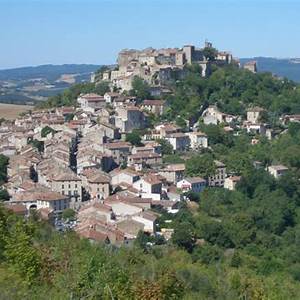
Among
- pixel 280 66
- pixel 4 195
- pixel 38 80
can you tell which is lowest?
pixel 38 80

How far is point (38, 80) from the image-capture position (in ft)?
394

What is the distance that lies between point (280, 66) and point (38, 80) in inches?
1580

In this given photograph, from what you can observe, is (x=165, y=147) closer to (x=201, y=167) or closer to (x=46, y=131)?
(x=201, y=167)

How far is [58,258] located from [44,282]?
4.81 feet

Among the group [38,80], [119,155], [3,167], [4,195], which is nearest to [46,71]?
[38,80]

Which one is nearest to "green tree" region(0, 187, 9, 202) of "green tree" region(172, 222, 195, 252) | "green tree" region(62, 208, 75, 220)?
"green tree" region(62, 208, 75, 220)

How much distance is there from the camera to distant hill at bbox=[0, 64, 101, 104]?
3465 inches

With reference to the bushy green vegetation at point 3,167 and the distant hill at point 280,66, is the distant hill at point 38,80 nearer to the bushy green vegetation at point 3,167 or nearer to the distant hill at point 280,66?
the distant hill at point 280,66

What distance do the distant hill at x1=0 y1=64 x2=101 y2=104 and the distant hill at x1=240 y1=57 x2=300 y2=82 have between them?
20.9 metres

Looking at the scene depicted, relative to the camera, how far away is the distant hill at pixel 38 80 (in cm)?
8800

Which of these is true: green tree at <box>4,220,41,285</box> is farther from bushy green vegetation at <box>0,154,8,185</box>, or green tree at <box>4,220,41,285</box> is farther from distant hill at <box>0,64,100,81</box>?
distant hill at <box>0,64,100,81</box>

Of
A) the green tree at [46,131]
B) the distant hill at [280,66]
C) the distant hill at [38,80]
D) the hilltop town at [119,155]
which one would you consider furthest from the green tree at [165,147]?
the distant hill at [280,66]

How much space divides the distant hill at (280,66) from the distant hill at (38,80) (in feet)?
68.5

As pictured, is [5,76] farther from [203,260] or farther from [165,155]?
[203,260]
